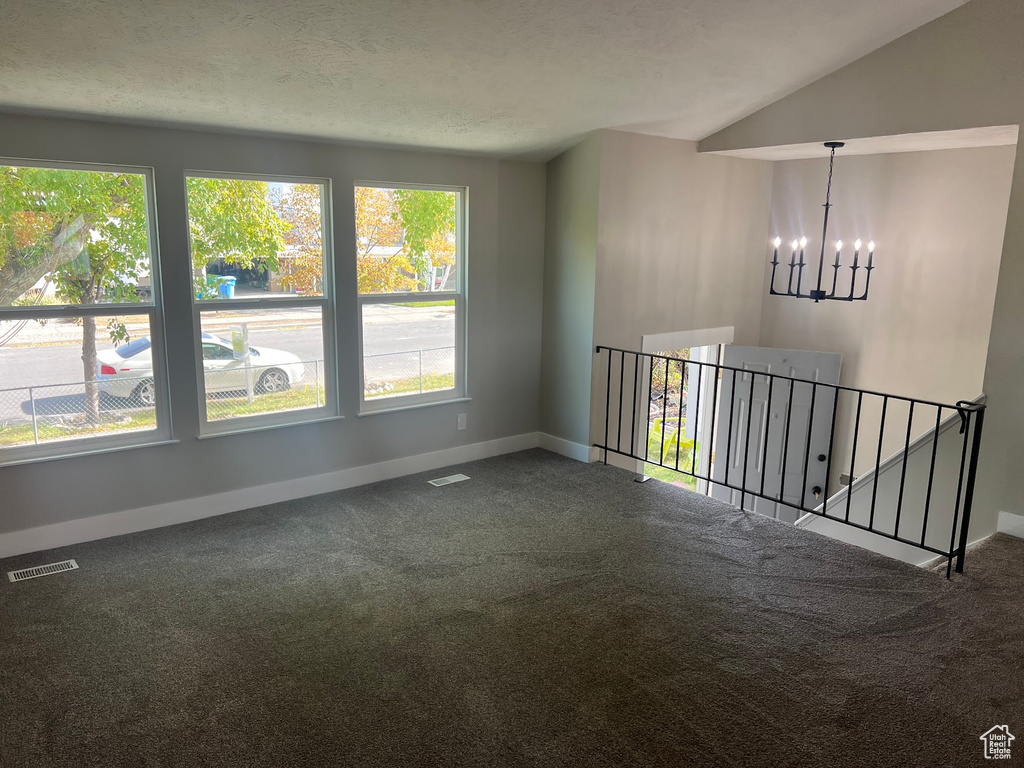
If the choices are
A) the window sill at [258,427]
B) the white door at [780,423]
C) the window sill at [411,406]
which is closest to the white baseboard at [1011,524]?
the white door at [780,423]

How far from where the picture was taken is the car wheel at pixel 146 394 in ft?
12.7

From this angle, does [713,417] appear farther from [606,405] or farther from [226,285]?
[226,285]

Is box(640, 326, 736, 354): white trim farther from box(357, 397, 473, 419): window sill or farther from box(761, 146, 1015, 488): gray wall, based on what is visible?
box(357, 397, 473, 419): window sill

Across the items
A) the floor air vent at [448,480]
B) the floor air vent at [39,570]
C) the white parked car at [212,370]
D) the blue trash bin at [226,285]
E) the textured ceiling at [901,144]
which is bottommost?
the floor air vent at [39,570]

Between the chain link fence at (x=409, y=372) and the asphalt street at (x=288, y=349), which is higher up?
the asphalt street at (x=288, y=349)

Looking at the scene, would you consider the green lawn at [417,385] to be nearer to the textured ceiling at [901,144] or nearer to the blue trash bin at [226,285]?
the blue trash bin at [226,285]

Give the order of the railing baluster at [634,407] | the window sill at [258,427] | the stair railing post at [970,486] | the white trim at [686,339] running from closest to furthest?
1. the stair railing post at [970,486]
2. the window sill at [258,427]
3. the railing baluster at [634,407]
4. the white trim at [686,339]

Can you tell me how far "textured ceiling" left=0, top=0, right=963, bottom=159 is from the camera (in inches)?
106

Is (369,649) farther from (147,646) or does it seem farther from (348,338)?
(348,338)

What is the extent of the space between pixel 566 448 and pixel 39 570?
3.29m

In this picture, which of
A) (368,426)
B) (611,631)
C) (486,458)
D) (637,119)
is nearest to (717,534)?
(611,631)

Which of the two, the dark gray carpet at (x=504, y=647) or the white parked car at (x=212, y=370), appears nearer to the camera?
the dark gray carpet at (x=504, y=647)

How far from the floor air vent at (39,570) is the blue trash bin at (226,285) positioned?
1.59 meters

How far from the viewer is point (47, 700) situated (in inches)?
97.7
